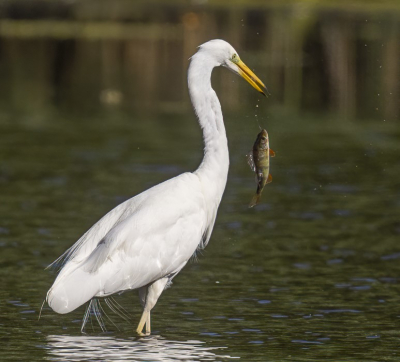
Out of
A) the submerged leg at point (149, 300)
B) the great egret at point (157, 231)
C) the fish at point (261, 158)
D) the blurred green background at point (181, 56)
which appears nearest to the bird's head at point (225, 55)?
the great egret at point (157, 231)

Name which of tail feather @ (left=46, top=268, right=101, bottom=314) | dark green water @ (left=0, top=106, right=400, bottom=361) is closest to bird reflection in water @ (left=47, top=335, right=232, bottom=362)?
dark green water @ (left=0, top=106, right=400, bottom=361)

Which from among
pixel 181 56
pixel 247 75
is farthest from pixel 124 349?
pixel 181 56

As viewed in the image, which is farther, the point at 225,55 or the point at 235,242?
the point at 235,242

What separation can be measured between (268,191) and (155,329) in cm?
683

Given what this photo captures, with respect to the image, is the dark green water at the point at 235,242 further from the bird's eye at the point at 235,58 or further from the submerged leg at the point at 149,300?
the bird's eye at the point at 235,58

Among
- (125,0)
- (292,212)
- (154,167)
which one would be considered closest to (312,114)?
(154,167)

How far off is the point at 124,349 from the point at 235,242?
4.18 m

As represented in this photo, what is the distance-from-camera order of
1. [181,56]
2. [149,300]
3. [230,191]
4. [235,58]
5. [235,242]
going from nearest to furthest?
1. [149,300]
2. [235,58]
3. [235,242]
4. [230,191]
5. [181,56]

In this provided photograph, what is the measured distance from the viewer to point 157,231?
771 centimetres

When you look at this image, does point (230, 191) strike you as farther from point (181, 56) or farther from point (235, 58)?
point (181, 56)

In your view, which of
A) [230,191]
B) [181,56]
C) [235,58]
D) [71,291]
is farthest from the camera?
[181,56]

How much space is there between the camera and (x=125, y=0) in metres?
74.4

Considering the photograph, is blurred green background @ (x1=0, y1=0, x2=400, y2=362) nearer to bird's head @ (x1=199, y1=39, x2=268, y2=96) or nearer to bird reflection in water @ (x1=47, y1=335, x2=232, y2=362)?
bird reflection in water @ (x1=47, y1=335, x2=232, y2=362)

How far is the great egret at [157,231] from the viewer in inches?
293
